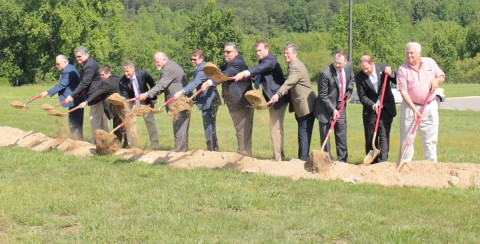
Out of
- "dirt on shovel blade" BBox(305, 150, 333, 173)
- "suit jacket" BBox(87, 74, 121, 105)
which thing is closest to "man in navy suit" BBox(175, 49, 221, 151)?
"suit jacket" BBox(87, 74, 121, 105)

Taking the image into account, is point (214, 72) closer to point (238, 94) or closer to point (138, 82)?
point (238, 94)

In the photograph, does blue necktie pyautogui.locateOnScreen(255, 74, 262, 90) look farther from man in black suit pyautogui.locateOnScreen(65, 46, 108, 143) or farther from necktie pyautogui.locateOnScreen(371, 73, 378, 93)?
man in black suit pyautogui.locateOnScreen(65, 46, 108, 143)

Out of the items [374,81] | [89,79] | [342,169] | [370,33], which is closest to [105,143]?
[89,79]

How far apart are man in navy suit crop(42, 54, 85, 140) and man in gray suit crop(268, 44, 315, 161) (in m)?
4.85

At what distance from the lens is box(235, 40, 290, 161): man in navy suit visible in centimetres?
1046

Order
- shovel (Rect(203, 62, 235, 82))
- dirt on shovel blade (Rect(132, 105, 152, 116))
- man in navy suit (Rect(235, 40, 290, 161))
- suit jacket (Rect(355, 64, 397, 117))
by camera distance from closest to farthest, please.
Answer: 1. shovel (Rect(203, 62, 235, 82))
2. suit jacket (Rect(355, 64, 397, 117))
3. man in navy suit (Rect(235, 40, 290, 161))
4. dirt on shovel blade (Rect(132, 105, 152, 116))

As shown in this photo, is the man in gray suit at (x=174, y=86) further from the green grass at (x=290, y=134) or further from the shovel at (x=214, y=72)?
the shovel at (x=214, y=72)

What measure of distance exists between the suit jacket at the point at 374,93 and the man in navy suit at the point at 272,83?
47.5 inches

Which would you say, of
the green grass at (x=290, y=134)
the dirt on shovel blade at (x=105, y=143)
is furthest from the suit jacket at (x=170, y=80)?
the green grass at (x=290, y=134)

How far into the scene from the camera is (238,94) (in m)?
10.8

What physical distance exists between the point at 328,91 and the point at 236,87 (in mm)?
1512

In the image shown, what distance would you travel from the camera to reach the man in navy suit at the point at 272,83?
1046cm

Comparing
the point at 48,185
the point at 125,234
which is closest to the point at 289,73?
the point at 48,185

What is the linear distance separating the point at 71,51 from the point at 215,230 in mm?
59812
